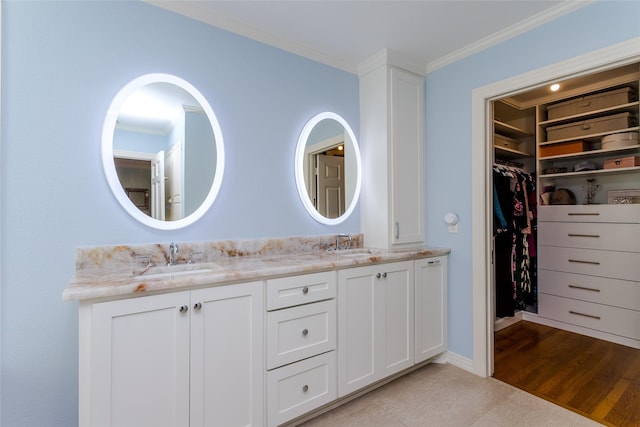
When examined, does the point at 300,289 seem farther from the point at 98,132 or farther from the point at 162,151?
the point at 98,132

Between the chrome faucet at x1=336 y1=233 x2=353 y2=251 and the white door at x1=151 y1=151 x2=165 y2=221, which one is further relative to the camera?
the chrome faucet at x1=336 y1=233 x2=353 y2=251

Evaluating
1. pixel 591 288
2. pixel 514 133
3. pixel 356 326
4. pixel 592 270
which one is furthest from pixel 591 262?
pixel 356 326

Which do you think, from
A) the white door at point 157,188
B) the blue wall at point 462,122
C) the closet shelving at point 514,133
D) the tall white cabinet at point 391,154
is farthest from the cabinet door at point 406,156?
Answer: the white door at point 157,188

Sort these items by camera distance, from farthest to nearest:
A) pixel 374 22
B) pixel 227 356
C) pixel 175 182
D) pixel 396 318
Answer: pixel 396 318
pixel 374 22
pixel 175 182
pixel 227 356

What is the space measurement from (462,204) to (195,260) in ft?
6.45

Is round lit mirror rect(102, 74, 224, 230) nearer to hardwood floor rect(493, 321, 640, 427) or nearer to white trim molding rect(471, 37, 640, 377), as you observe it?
white trim molding rect(471, 37, 640, 377)

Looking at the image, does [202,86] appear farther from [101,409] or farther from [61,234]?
[101,409]

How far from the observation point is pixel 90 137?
62.9 inches

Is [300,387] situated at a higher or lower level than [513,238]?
lower

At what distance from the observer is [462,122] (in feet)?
7.90

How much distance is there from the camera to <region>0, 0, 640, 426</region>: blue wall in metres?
1.43

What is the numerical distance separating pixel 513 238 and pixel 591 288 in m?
0.82

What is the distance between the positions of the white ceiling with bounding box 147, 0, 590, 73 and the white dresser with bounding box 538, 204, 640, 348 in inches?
78.6

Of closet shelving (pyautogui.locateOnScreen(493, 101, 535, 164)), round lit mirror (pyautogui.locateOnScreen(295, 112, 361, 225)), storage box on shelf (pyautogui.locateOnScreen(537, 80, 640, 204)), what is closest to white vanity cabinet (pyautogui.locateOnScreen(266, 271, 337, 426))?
round lit mirror (pyautogui.locateOnScreen(295, 112, 361, 225))
